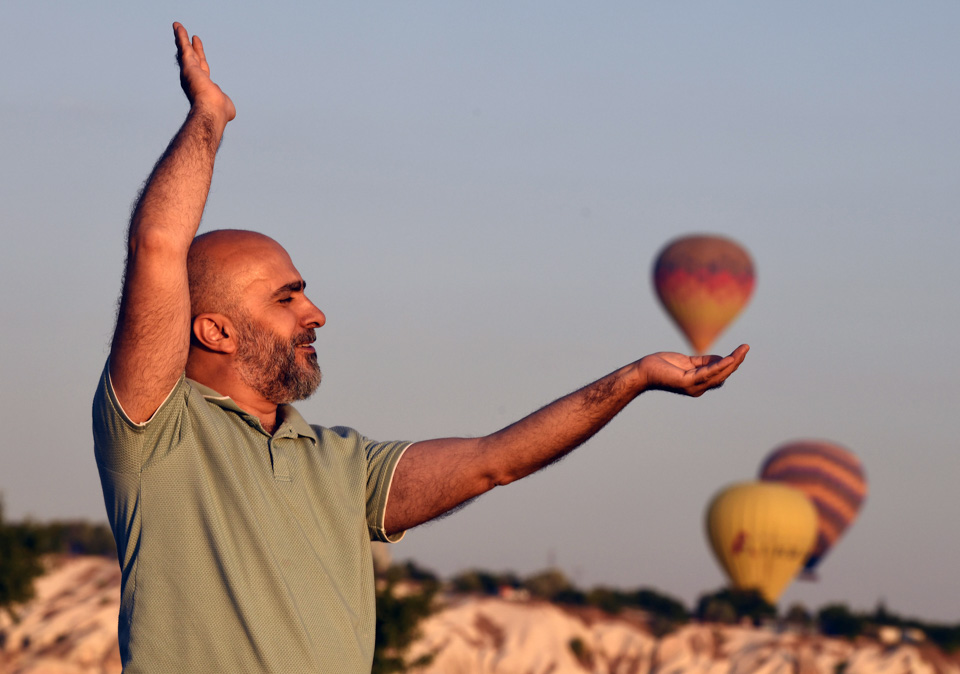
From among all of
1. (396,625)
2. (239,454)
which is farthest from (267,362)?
(396,625)

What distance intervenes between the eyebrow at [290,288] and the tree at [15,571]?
138 ft

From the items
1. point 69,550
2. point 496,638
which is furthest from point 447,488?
point 69,550

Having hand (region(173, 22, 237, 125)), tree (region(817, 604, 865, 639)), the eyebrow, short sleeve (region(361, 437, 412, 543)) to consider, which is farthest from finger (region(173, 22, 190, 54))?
Answer: tree (region(817, 604, 865, 639))

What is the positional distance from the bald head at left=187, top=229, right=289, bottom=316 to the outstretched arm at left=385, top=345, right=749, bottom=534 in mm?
703

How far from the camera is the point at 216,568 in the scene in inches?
126

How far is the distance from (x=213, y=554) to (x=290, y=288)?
2.72 ft

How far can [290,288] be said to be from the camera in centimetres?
366

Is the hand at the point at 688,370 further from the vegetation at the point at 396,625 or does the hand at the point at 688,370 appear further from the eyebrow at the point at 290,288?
the vegetation at the point at 396,625

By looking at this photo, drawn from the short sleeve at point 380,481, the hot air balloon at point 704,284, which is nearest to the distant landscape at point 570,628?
the hot air balloon at point 704,284

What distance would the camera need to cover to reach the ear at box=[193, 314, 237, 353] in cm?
357

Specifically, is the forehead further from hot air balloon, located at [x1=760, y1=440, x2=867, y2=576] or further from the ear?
hot air balloon, located at [x1=760, y1=440, x2=867, y2=576]

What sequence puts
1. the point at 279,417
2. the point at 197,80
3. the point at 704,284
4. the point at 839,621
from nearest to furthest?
the point at 197,80 < the point at 279,417 < the point at 704,284 < the point at 839,621

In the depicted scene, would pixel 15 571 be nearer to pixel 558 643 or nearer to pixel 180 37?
pixel 558 643

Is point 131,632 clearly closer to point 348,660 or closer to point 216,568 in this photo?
point 216,568
